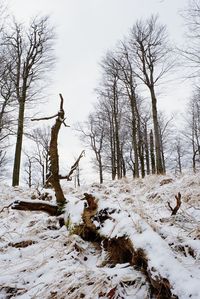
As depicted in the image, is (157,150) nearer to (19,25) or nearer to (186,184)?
(186,184)

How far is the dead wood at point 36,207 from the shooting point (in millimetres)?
3055

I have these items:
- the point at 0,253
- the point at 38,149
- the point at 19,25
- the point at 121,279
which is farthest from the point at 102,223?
the point at 38,149

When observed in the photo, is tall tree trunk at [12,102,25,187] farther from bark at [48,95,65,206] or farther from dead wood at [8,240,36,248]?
dead wood at [8,240,36,248]

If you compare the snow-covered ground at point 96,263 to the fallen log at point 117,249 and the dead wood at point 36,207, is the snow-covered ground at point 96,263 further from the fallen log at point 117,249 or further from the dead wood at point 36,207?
the dead wood at point 36,207

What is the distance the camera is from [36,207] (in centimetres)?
313

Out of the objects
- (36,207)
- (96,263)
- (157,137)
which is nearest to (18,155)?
(157,137)

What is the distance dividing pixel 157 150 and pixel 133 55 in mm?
6305

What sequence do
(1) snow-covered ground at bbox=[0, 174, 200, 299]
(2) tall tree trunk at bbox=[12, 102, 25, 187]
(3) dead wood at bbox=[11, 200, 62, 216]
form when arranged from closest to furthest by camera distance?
(1) snow-covered ground at bbox=[0, 174, 200, 299], (3) dead wood at bbox=[11, 200, 62, 216], (2) tall tree trunk at bbox=[12, 102, 25, 187]

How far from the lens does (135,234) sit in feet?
6.44

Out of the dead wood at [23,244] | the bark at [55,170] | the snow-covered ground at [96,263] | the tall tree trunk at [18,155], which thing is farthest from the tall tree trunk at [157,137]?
the dead wood at [23,244]

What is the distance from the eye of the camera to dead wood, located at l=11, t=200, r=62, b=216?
3055 millimetres

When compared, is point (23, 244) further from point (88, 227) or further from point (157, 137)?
point (157, 137)

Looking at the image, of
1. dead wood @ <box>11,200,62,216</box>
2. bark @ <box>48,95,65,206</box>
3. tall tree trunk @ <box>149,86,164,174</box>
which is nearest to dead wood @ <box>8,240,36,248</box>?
dead wood @ <box>11,200,62,216</box>

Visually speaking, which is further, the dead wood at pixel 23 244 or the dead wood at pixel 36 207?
the dead wood at pixel 36 207
